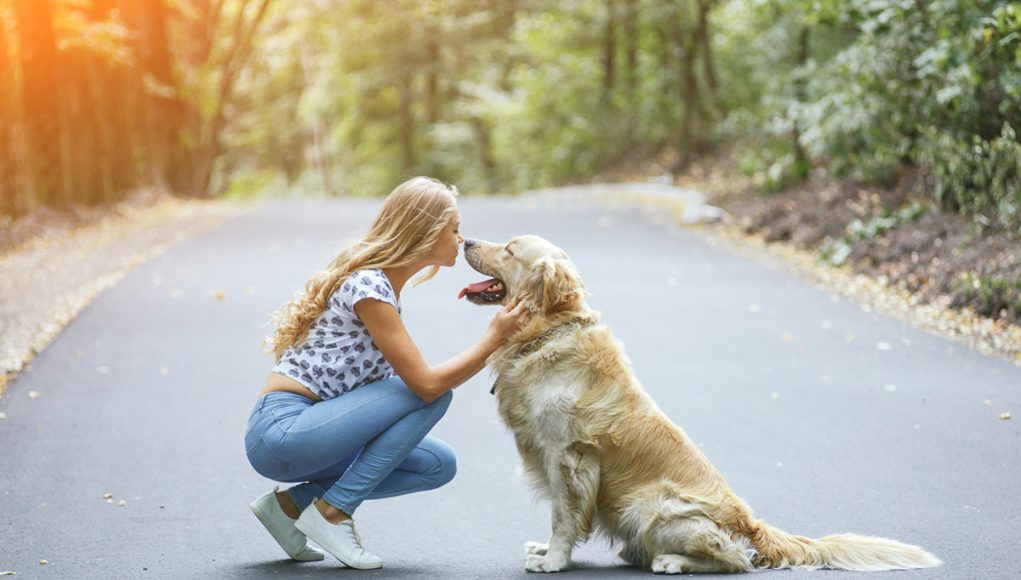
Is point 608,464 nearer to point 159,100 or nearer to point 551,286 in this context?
point 551,286

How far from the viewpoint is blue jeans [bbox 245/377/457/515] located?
4547 millimetres

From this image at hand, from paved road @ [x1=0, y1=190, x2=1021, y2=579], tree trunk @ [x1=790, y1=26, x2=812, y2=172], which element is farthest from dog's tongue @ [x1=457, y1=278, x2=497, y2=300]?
tree trunk @ [x1=790, y1=26, x2=812, y2=172]

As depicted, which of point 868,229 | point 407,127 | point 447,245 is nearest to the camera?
point 447,245

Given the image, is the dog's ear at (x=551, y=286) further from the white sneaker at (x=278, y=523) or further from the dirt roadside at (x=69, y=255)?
the dirt roadside at (x=69, y=255)

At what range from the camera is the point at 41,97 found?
18625 millimetres

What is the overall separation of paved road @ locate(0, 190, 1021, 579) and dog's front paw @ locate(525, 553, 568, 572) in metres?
0.07

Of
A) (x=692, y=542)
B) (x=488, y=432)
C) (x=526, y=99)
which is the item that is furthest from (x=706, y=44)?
(x=692, y=542)

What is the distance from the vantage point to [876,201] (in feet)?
48.4

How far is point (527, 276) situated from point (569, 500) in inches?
38.0

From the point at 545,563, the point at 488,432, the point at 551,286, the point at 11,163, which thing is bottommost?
the point at 11,163

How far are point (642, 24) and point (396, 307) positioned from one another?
78.3 ft

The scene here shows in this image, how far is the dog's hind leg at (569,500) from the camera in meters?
4.54

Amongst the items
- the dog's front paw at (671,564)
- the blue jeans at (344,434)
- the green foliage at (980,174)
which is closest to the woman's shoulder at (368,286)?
the blue jeans at (344,434)

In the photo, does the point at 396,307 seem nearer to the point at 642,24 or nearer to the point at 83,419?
the point at 83,419
